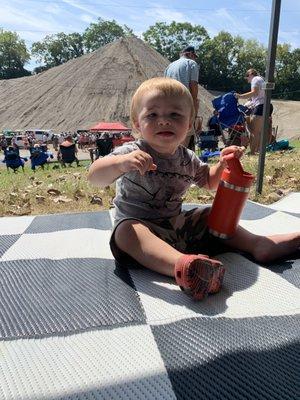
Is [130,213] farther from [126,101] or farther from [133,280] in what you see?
[126,101]

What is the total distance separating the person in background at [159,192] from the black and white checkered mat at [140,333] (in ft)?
0.22

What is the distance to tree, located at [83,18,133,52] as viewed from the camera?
61578 mm

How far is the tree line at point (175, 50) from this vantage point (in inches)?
2040

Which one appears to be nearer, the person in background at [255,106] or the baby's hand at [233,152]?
the baby's hand at [233,152]

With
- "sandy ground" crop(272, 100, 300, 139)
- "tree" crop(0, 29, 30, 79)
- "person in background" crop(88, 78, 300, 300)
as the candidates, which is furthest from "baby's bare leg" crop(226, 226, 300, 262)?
"tree" crop(0, 29, 30, 79)

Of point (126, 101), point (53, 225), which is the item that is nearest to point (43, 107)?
point (126, 101)

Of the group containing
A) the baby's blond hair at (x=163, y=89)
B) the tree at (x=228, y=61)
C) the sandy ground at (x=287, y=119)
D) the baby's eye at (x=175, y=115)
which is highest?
the tree at (x=228, y=61)

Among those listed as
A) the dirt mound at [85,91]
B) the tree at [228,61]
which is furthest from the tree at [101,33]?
the dirt mound at [85,91]

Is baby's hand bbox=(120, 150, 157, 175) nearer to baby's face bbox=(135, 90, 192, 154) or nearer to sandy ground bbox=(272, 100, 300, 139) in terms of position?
baby's face bbox=(135, 90, 192, 154)

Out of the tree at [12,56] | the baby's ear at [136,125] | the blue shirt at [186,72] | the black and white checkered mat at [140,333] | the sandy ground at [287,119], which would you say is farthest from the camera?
the tree at [12,56]

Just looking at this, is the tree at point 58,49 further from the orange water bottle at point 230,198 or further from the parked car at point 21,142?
the orange water bottle at point 230,198

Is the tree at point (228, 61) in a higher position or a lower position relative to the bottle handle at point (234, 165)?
higher

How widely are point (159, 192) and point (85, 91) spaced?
110ft

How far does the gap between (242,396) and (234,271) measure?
1.90 ft
